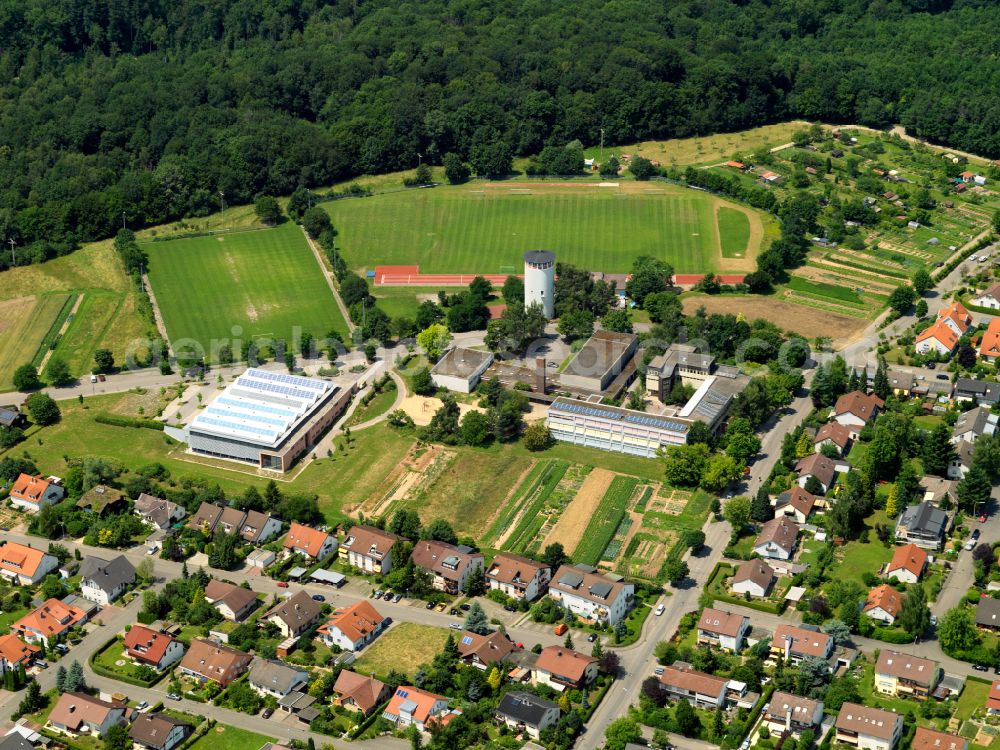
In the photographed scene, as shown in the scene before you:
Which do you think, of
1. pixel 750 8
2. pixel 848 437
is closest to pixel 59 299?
pixel 848 437

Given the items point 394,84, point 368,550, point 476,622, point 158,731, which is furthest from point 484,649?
point 394,84

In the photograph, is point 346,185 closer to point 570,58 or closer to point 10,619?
point 570,58

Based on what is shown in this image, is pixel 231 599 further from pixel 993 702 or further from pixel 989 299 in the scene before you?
pixel 989 299

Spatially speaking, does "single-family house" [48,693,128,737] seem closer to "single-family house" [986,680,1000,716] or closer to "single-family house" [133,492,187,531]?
"single-family house" [133,492,187,531]

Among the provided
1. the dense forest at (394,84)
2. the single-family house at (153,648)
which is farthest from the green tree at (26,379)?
the single-family house at (153,648)

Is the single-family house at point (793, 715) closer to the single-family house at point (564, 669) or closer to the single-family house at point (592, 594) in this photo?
the single-family house at point (564, 669)

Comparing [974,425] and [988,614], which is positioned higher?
[974,425]

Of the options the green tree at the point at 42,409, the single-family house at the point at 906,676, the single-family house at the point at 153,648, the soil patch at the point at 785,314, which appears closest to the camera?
the single-family house at the point at 906,676
